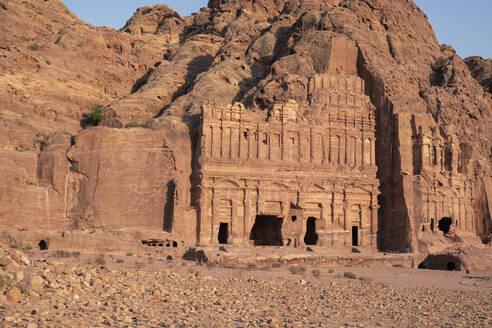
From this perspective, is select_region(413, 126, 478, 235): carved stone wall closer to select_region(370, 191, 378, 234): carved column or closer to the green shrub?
select_region(370, 191, 378, 234): carved column

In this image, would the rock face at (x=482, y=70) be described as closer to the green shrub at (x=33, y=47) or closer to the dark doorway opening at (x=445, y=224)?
the dark doorway opening at (x=445, y=224)

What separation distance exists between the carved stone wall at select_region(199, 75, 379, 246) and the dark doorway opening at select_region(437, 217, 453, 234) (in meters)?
7.14

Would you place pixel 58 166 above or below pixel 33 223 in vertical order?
above

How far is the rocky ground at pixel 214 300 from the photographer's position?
1343 cm

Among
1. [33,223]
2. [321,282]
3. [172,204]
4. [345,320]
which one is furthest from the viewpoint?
[172,204]

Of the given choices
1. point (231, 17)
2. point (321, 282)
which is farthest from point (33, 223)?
point (231, 17)

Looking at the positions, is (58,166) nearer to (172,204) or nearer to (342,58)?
(172,204)

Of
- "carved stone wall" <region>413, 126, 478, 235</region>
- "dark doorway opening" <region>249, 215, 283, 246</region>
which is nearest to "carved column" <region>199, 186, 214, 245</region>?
"dark doorway opening" <region>249, 215, 283, 246</region>

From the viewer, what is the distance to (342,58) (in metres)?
51.3

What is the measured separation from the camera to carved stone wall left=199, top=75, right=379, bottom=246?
139 feet

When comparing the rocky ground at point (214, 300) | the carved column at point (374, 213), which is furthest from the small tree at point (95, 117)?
the rocky ground at point (214, 300)

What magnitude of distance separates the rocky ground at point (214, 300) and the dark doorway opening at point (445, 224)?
2201 centimetres

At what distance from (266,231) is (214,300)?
2843 centimetres

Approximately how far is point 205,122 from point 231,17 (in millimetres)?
37419
